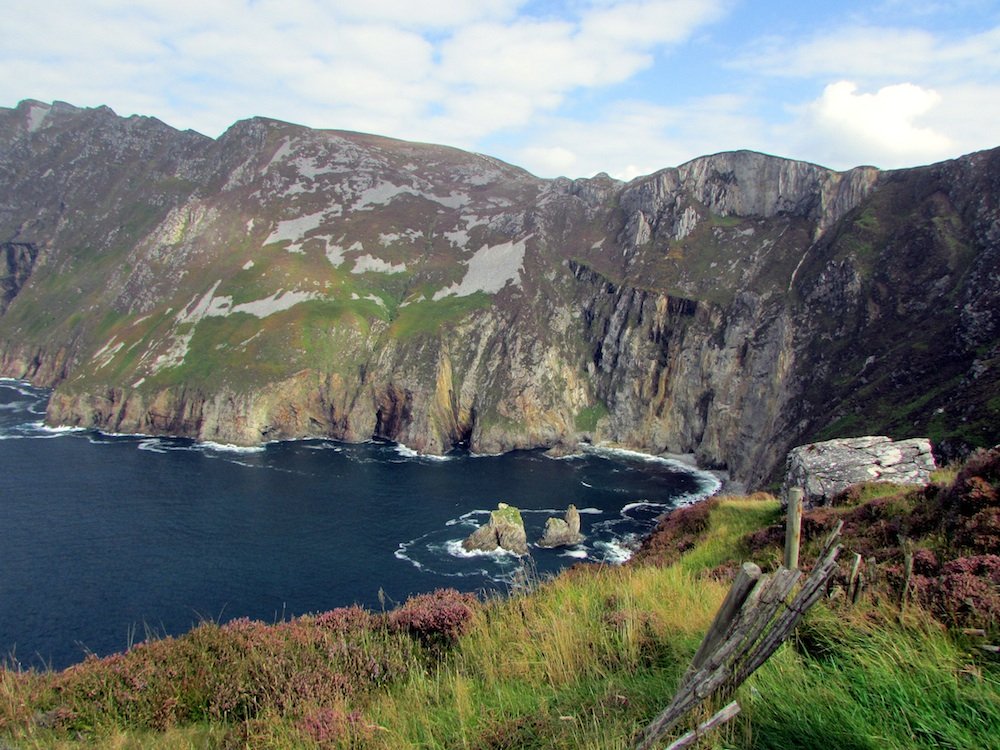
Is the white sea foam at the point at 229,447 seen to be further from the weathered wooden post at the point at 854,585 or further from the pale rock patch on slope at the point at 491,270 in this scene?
the weathered wooden post at the point at 854,585

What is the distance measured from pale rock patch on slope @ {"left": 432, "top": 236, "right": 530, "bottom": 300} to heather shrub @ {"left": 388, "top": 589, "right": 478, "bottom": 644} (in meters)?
139

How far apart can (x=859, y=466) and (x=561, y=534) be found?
2034 inches

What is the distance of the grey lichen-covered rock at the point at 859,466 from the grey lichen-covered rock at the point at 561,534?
49.1 metres

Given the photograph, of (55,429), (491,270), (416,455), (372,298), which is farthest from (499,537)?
(55,429)

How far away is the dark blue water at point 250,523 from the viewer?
5328 cm

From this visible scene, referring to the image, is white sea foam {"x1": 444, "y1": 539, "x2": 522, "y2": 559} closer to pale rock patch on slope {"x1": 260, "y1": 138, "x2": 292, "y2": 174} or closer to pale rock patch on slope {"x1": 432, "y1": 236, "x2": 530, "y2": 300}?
pale rock patch on slope {"x1": 432, "y1": 236, "x2": 530, "y2": 300}

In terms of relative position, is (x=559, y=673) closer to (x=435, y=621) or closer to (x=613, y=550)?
(x=435, y=621)

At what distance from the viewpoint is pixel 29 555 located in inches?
2450

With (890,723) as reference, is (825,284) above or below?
above

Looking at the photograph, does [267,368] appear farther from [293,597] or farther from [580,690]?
[580,690]

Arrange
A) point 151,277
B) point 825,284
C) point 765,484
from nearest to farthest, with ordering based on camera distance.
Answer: point 765,484
point 825,284
point 151,277

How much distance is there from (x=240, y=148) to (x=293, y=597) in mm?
186942

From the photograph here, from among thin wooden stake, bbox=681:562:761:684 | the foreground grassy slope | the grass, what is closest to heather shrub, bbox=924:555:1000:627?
the foreground grassy slope

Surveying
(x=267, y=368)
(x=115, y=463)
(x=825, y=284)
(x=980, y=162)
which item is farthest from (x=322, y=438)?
(x=980, y=162)
